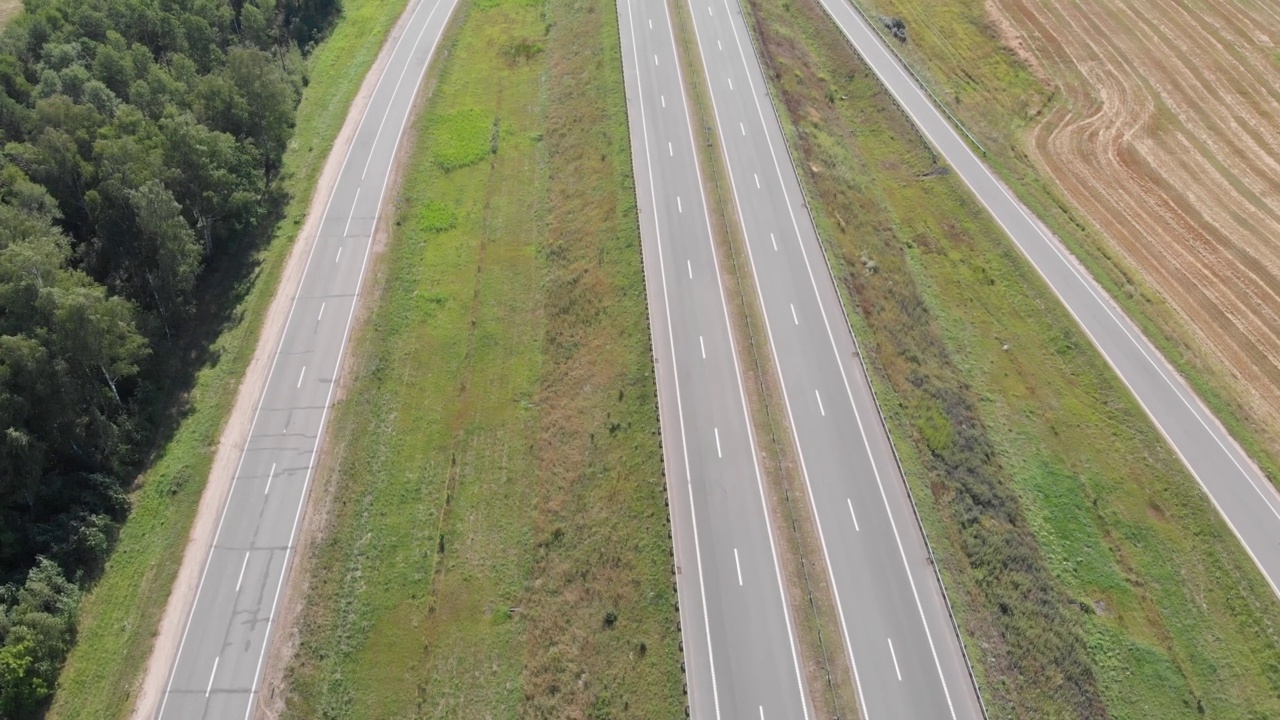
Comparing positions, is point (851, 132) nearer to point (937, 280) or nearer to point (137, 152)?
point (937, 280)

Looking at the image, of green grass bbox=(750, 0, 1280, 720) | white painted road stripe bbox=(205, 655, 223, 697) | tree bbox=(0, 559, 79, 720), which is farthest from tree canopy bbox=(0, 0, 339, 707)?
green grass bbox=(750, 0, 1280, 720)

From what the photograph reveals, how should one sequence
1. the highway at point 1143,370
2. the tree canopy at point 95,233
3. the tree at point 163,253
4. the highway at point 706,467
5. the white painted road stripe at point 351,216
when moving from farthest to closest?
the white painted road stripe at point 351,216
the tree at point 163,253
the highway at point 1143,370
the tree canopy at point 95,233
the highway at point 706,467

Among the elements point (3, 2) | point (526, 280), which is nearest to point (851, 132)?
point (526, 280)

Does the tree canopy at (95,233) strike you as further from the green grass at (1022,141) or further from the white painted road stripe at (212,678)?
the green grass at (1022,141)

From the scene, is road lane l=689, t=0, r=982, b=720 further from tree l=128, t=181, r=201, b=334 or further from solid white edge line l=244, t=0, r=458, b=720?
tree l=128, t=181, r=201, b=334

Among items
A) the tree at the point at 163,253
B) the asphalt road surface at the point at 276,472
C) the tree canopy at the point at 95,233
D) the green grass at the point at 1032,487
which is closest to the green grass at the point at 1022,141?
the green grass at the point at 1032,487
